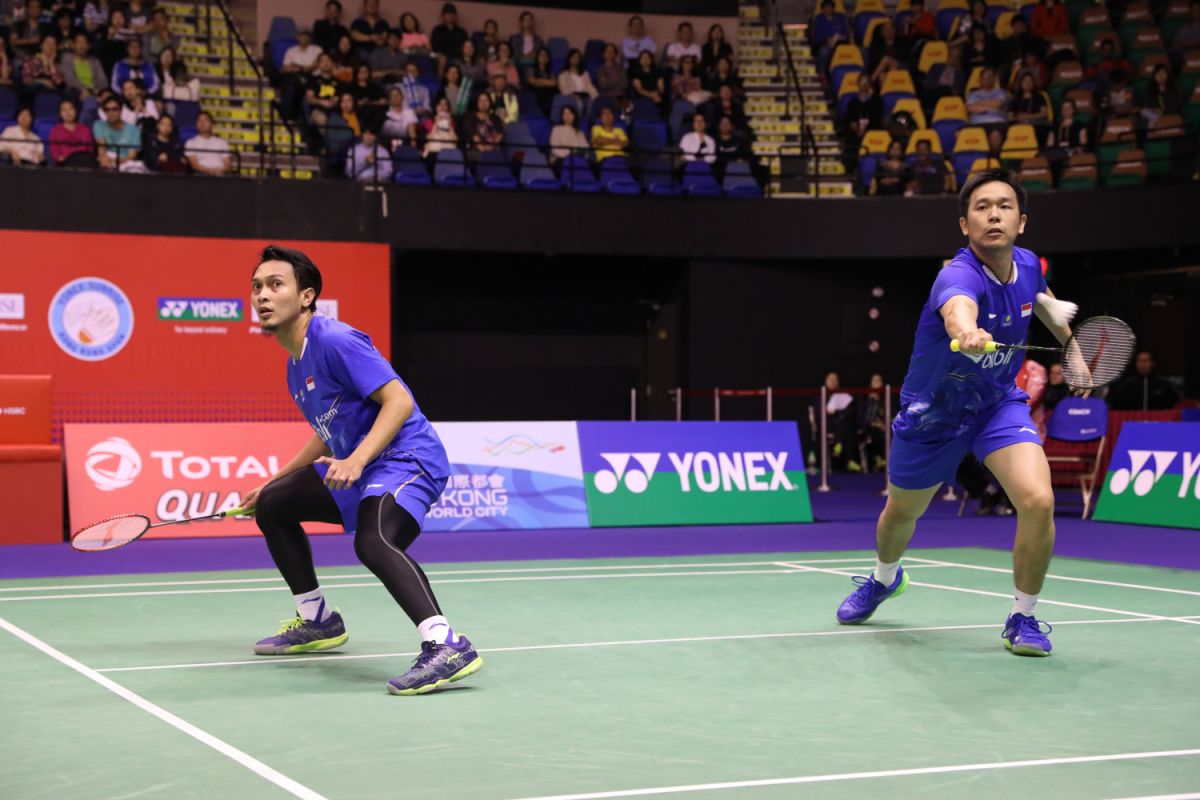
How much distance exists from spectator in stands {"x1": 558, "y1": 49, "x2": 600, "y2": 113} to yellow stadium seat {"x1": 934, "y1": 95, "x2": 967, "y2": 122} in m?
5.07

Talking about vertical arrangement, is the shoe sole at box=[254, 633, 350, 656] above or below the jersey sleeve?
below

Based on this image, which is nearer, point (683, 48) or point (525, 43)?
point (525, 43)

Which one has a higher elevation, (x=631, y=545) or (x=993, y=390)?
(x=993, y=390)

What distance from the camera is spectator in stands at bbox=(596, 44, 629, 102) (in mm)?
20859

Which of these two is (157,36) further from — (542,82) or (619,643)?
(619,643)

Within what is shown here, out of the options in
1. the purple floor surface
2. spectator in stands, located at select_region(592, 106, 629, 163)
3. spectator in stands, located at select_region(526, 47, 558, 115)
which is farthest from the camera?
spectator in stands, located at select_region(526, 47, 558, 115)

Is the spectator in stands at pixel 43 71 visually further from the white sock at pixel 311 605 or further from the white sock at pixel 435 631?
the white sock at pixel 435 631

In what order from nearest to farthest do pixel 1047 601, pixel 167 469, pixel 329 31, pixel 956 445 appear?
pixel 956 445
pixel 1047 601
pixel 167 469
pixel 329 31

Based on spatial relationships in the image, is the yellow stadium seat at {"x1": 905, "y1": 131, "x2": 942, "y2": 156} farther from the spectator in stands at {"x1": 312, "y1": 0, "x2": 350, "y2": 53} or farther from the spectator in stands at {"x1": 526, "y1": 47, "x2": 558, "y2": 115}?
the spectator in stands at {"x1": 312, "y1": 0, "x2": 350, "y2": 53}

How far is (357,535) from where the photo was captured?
5277 mm

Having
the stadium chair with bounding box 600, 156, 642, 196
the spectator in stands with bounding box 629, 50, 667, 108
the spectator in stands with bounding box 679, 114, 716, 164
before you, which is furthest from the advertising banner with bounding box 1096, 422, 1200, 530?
the spectator in stands with bounding box 629, 50, 667, 108

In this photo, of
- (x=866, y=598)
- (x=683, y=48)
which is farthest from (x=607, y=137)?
(x=866, y=598)

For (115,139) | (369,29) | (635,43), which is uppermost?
(635,43)

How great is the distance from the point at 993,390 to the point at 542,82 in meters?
15.3
